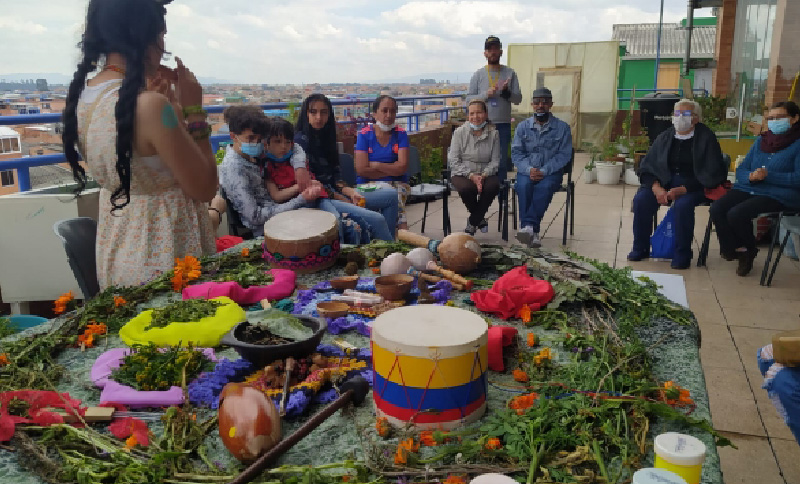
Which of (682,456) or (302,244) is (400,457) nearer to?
(682,456)

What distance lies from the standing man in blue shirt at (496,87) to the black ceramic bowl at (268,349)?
18.9 ft

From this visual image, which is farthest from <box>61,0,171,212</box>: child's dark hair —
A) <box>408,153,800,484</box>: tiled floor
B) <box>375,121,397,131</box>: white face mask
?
<box>375,121,397,131</box>: white face mask

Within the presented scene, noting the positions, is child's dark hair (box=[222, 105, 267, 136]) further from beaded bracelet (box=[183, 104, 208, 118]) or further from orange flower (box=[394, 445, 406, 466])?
orange flower (box=[394, 445, 406, 466])

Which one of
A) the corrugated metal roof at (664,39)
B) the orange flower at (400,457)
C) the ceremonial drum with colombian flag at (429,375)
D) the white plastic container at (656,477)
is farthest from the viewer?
the corrugated metal roof at (664,39)

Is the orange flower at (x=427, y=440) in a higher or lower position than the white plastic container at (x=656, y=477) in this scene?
lower

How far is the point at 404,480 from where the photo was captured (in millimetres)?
998

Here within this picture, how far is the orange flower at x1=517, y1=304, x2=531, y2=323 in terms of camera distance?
5.61ft

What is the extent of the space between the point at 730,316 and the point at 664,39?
109 feet

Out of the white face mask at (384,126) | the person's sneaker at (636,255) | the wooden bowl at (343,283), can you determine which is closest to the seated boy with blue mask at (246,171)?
the white face mask at (384,126)

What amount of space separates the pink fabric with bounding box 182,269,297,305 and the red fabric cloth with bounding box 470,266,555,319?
0.63 m

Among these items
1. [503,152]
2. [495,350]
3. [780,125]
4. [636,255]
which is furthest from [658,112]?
[495,350]

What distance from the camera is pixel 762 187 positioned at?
4887mm

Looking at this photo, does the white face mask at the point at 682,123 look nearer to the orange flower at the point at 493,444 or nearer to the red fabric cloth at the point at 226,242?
the red fabric cloth at the point at 226,242

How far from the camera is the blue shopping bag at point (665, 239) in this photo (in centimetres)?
518
